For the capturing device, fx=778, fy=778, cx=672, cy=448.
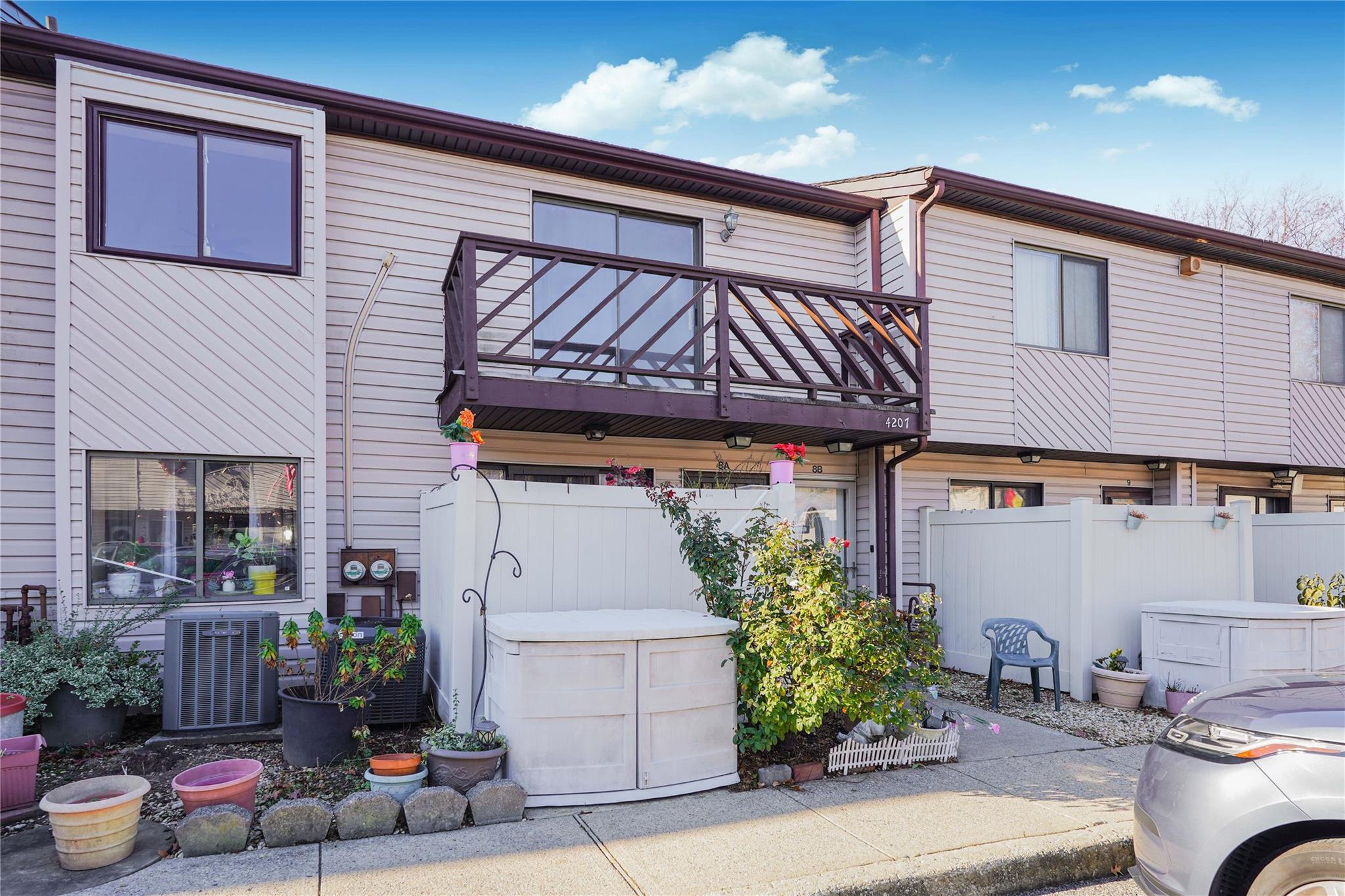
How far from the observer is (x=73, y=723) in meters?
5.42

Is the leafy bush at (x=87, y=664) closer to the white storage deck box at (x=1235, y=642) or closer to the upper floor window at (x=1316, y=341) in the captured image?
the white storage deck box at (x=1235, y=642)

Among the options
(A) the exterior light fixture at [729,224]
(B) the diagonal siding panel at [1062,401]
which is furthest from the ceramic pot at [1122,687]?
(A) the exterior light fixture at [729,224]

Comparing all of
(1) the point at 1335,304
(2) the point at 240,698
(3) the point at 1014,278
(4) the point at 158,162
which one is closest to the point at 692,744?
(2) the point at 240,698

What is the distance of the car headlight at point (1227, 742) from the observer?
2652mm

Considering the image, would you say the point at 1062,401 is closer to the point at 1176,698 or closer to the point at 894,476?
the point at 894,476

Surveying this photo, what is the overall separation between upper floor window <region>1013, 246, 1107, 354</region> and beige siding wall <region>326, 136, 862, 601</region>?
18.6 ft

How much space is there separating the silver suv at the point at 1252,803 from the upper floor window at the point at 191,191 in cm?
701

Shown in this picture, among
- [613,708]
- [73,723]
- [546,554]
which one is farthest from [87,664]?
[613,708]

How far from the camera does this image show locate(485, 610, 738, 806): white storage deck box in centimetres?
431

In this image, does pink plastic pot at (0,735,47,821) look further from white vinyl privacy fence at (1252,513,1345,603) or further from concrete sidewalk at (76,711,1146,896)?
white vinyl privacy fence at (1252,513,1345,603)

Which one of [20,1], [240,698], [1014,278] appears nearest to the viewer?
[240,698]

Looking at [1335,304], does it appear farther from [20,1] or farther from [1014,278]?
[20,1]

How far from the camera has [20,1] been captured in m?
7.04

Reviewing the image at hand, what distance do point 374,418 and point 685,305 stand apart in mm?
3070
